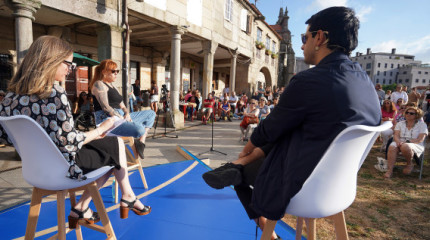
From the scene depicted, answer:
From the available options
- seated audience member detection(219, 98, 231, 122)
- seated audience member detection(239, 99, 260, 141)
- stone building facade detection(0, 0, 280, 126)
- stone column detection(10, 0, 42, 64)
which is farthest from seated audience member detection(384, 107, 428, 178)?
seated audience member detection(219, 98, 231, 122)

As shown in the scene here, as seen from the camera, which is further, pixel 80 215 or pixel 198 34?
pixel 198 34

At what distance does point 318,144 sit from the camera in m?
1.12

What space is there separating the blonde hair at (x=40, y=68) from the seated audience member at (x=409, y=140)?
17.0 ft

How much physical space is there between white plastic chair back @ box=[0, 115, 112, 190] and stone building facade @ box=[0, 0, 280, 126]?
3.95m

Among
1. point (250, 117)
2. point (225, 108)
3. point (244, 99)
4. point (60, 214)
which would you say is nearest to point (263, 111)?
point (250, 117)

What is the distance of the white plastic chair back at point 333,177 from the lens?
1.07m

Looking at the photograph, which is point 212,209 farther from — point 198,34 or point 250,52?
point 250,52

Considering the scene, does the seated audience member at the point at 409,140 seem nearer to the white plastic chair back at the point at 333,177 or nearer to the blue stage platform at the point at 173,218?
the blue stage platform at the point at 173,218

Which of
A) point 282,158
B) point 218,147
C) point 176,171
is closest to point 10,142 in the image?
point 282,158

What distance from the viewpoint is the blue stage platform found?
2.12 m

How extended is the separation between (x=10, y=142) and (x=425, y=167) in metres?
6.86

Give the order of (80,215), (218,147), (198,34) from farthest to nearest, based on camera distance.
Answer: (198,34), (218,147), (80,215)

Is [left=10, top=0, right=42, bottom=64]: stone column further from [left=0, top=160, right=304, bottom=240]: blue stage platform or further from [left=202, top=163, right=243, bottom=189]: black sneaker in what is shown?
[left=202, top=163, right=243, bottom=189]: black sneaker

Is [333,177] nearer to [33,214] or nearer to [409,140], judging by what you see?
[33,214]
